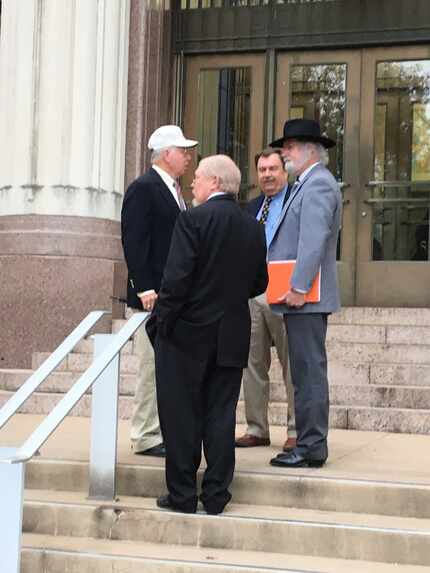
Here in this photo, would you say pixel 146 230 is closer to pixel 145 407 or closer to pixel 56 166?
pixel 145 407

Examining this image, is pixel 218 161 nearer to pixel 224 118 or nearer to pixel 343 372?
pixel 343 372

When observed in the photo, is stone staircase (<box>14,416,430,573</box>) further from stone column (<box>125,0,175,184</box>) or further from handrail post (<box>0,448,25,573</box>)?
stone column (<box>125,0,175,184</box>)

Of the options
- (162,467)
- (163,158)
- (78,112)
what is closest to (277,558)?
(162,467)

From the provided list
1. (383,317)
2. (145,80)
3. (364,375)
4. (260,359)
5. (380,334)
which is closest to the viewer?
(260,359)

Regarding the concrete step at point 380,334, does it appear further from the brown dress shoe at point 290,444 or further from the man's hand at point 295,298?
the man's hand at point 295,298

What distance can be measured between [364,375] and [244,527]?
2905 millimetres

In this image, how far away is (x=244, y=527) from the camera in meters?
4.50

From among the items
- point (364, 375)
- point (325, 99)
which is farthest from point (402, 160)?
point (364, 375)

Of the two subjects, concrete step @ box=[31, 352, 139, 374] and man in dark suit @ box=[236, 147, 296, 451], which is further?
concrete step @ box=[31, 352, 139, 374]

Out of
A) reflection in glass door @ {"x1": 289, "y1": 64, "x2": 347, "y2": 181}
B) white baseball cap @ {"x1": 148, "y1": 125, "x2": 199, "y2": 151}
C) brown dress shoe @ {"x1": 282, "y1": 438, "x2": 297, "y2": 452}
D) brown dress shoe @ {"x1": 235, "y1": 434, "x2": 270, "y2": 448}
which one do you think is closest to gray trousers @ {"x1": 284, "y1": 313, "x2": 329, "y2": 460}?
brown dress shoe @ {"x1": 282, "y1": 438, "x2": 297, "y2": 452}

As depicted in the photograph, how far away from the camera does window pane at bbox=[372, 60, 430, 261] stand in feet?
31.3

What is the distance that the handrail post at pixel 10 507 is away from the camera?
3.66m

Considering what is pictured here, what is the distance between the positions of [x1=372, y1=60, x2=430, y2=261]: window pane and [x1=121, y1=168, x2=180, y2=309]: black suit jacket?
449cm

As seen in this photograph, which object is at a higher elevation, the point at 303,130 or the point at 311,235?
the point at 303,130
